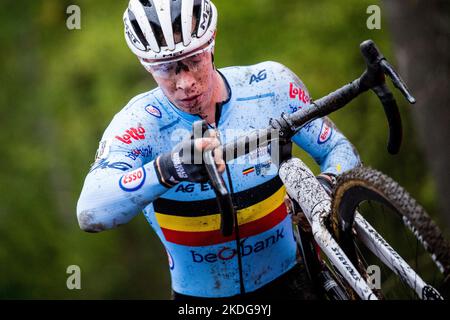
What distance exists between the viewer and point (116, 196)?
12.7 ft

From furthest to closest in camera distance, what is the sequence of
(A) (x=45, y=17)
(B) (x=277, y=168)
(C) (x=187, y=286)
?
(A) (x=45, y=17) < (C) (x=187, y=286) < (B) (x=277, y=168)

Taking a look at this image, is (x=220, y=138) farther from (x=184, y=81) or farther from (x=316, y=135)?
(x=316, y=135)

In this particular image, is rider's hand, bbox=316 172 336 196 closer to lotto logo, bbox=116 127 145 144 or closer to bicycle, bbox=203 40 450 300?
bicycle, bbox=203 40 450 300

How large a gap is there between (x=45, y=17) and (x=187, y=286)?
1694cm

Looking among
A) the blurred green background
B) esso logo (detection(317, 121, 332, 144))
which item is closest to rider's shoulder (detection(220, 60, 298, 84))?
esso logo (detection(317, 121, 332, 144))

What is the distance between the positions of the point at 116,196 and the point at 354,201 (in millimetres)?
1185

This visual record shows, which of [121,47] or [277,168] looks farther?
[121,47]

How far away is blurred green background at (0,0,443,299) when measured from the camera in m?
11.6

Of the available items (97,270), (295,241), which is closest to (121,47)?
(97,270)

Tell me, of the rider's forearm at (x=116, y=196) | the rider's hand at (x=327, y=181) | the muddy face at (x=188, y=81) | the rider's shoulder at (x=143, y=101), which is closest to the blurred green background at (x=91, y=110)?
the rider's hand at (x=327, y=181)

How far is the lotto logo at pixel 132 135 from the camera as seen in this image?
169 inches

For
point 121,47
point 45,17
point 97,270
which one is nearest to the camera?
point 121,47

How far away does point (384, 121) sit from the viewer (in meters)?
11.3
